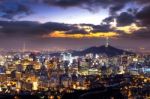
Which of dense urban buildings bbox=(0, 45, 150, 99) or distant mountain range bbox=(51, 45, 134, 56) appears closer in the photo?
dense urban buildings bbox=(0, 45, 150, 99)

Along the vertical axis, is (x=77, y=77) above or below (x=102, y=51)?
below

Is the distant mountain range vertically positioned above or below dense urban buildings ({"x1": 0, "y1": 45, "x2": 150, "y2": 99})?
above

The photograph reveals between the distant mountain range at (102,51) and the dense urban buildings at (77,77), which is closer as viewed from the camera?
the dense urban buildings at (77,77)

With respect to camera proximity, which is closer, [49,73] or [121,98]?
[121,98]

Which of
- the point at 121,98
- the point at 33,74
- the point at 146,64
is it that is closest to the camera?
the point at 121,98

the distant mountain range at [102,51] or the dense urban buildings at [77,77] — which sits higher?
the distant mountain range at [102,51]

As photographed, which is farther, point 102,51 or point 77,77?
point 102,51

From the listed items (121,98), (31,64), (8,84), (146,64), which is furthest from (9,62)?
(121,98)

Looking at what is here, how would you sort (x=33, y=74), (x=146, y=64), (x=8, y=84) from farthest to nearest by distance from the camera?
1. (x=146, y=64)
2. (x=33, y=74)
3. (x=8, y=84)

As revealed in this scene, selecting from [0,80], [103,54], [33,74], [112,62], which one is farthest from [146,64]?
[0,80]

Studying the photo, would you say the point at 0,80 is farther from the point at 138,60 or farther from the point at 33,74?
the point at 138,60
